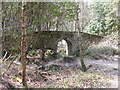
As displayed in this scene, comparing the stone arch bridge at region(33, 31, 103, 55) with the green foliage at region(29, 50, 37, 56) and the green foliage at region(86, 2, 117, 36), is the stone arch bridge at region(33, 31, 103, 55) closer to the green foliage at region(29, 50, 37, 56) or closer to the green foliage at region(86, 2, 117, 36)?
the green foliage at region(29, 50, 37, 56)

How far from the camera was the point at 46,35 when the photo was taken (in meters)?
10.3

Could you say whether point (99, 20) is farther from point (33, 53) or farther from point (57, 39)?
point (33, 53)

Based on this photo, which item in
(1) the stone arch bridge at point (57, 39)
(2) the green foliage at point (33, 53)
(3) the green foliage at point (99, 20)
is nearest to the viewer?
(1) the stone arch bridge at point (57, 39)

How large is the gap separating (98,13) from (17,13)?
13.4 meters

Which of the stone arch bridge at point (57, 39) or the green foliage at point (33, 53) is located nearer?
the stone arch bridge at point (57, 39)

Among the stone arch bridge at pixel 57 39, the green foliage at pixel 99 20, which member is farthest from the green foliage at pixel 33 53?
the green foliage at pixel 99 20

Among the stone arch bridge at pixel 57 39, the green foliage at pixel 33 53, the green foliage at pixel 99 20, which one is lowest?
the green foliage at pixel 33 53

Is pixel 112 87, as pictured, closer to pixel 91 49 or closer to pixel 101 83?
pixel 101 83

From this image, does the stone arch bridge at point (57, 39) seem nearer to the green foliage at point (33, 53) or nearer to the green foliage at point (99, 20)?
the green foliage at point (33, 53)

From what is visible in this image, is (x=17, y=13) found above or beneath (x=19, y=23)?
above

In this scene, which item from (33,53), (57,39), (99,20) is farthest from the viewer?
(99,20)

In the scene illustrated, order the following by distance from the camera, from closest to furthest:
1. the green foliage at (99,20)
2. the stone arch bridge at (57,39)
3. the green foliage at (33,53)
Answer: the stone arch bridge at (57,39), the green foliage at (33,53), the green foliage at (99,20)

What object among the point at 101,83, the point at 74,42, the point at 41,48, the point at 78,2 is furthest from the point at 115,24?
the point at 101,83

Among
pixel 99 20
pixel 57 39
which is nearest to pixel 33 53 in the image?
pixel 57 39
